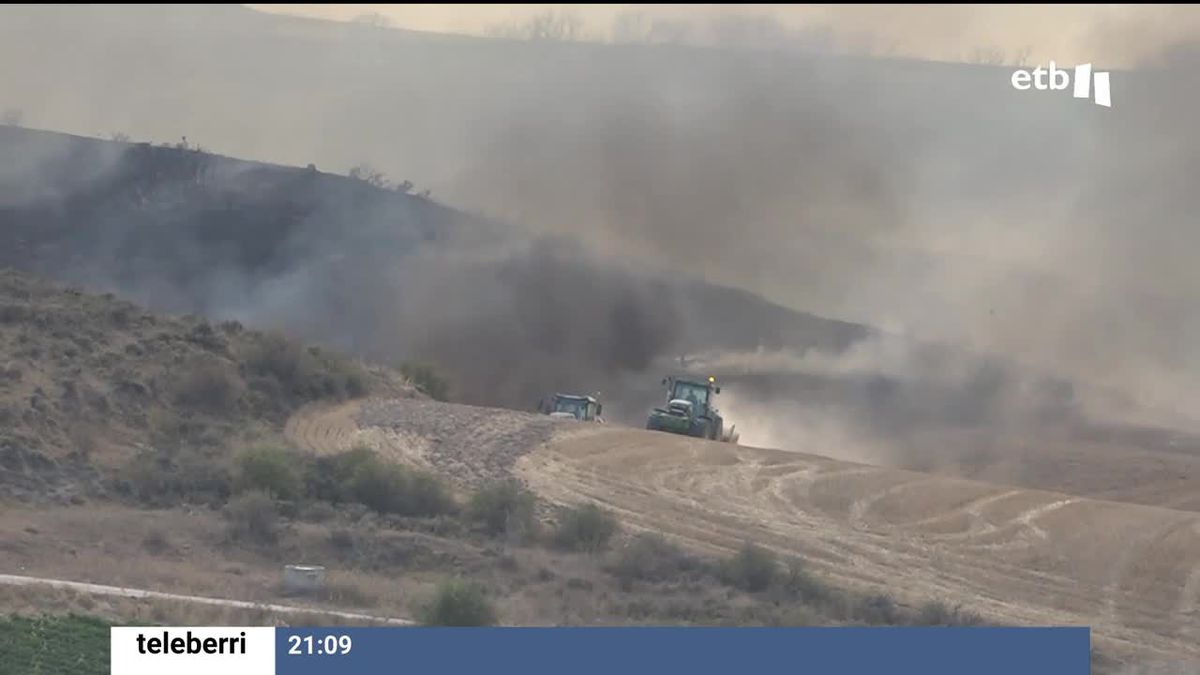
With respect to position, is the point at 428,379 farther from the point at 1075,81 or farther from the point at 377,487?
the point at 1075,81

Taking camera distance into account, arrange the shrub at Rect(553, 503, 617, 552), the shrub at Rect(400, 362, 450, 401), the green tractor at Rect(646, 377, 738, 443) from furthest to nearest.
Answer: the shrub at Rect(400, 362, 450, 401), the green tractor at Rect(646, 377, 738, 443), the shrub at Rect(553, 503, 617, 552)

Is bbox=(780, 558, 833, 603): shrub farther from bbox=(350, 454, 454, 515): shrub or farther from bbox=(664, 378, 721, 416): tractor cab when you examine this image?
bbox=(664, 378, 721, 416): tractor cab

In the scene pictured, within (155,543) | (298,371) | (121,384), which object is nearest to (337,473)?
(155,543)

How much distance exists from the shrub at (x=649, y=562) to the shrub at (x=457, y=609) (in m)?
5.99

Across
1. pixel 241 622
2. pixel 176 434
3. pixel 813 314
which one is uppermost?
pixel 813 314

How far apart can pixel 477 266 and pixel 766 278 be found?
1361 cm

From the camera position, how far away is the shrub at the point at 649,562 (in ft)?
118

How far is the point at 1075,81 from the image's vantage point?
8506 cm

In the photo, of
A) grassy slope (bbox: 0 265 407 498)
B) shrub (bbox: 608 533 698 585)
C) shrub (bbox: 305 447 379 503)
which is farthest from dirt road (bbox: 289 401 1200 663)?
shrub (bbox: 305 447 379 503)

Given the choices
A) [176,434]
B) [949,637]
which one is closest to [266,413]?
[176,434]

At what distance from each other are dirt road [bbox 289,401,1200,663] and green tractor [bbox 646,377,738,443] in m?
3.67

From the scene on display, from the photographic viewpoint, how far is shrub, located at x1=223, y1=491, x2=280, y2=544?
37.4 meters

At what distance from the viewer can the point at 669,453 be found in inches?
1921

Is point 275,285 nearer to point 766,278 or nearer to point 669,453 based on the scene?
point 766,278
